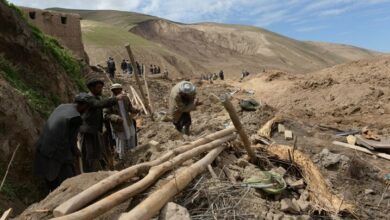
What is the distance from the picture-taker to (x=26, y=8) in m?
25.3

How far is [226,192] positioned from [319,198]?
1400 mm

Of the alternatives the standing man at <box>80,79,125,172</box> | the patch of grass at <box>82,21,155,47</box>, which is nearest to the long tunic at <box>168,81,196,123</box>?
the standing man at <box>80,79,125,172</box>

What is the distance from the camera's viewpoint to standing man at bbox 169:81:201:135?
7.71 m

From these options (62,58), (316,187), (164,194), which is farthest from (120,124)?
(62,58)

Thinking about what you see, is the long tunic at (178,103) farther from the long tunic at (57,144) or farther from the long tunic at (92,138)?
the long tunic at (57,144)

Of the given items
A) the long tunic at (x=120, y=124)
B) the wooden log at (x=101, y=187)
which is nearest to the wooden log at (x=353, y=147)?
the long tunic at (x=120, y=124)

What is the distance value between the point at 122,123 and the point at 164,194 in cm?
287

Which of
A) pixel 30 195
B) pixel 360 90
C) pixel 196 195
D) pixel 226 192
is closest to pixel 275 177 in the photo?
pixel 226 192

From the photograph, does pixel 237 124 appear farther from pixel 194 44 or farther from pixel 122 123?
pixel 194 44

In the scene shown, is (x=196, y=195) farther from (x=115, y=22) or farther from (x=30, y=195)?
(x=115, y=22)

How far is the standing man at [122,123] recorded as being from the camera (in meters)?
6.57

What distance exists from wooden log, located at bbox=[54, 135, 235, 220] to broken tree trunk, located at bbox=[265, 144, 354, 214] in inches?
54.0

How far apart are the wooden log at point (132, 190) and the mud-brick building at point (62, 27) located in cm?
2101

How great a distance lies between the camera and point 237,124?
5617mm
